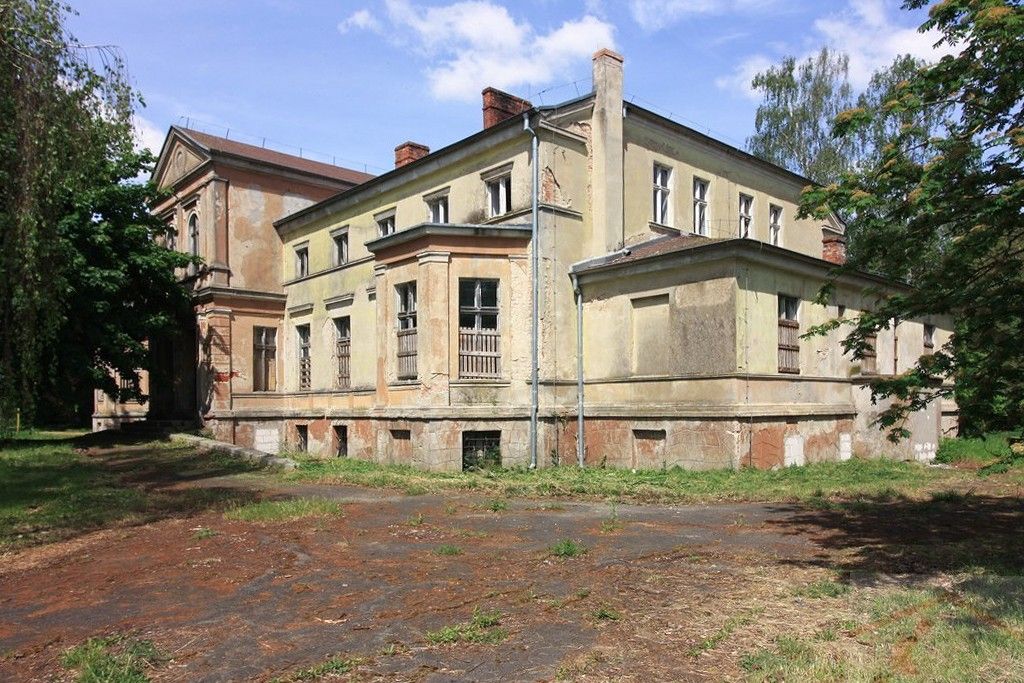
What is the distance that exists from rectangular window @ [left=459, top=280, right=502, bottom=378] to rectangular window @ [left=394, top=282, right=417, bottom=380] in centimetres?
126

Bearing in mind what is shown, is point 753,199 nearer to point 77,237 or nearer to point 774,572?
point 774,572

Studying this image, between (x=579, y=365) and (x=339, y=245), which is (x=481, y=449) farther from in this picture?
(x=339, y=245)

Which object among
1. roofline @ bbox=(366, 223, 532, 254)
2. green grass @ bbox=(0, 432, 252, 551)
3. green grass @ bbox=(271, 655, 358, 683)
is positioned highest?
roofline @ bbox=(366, 223, 532, 254)

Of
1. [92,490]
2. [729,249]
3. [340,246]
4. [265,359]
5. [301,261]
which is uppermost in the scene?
[340,246]

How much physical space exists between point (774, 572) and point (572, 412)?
10.4 metres

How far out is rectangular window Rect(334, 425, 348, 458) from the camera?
2189 cm

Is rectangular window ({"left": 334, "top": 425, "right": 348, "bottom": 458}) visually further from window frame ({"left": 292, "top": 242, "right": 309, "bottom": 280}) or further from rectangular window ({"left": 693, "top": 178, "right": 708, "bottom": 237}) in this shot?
rectangular window ({"left": 693, "top": 178, "right": 708, "bottom": 237})

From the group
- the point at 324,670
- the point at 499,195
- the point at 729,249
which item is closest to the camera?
the point at 324,670

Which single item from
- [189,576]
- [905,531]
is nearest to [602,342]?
[905,531]

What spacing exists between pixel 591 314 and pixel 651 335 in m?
1.83

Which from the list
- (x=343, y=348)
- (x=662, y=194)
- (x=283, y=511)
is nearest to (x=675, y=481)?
(x=283, y=511)

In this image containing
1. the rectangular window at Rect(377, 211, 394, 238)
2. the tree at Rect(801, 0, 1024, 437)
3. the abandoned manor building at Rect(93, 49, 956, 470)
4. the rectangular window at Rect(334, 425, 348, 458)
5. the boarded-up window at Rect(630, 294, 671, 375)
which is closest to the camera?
the tree at Rect(801, 0, 1024, 437)

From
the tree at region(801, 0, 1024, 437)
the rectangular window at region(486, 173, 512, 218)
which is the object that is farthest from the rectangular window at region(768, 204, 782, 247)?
the tree at region(801, 0, 1024, 437)

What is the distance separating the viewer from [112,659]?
5.22 metres
